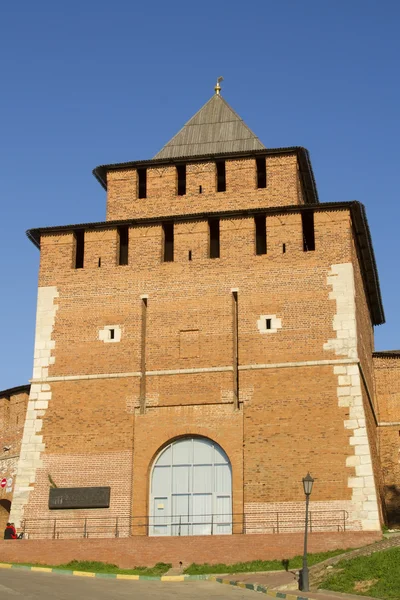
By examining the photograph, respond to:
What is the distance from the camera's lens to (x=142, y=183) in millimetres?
29125

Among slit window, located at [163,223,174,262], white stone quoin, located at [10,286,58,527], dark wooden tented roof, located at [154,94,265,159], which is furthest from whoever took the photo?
dark wooden tented roof, located at [154,94,265,159]

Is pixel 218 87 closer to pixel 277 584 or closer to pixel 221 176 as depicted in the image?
pixel 221 176

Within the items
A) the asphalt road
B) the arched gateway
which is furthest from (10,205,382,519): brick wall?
the asphalt road

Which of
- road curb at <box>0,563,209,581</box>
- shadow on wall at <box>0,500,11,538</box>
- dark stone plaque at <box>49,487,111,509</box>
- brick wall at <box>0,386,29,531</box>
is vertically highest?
brick wall at <box>0,386,29,531</box>

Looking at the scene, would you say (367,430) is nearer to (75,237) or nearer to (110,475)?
(110,475)

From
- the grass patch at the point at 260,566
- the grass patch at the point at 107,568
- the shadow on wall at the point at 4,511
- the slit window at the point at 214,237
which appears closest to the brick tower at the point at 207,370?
the slit window at the point at 214,237

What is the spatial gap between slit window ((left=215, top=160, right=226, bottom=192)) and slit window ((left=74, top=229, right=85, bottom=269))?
4.30 m

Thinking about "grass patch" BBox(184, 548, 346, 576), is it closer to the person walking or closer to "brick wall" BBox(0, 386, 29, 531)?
the person walking

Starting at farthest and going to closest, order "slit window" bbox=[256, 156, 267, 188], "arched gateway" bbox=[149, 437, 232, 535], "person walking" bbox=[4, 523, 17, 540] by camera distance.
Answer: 1. "slit window" bbox=[256, 156, 267, 188]
2. "arched gateway" bbox=[149, 437, 232, 535]
3. "person walking" bbox=[4, 523, 17, 540]

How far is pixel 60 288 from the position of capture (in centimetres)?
2662

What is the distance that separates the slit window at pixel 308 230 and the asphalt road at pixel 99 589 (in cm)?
1065

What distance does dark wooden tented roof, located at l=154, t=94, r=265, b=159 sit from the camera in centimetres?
2930

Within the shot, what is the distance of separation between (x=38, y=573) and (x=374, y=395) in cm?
1337

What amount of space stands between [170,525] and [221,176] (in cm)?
1058
